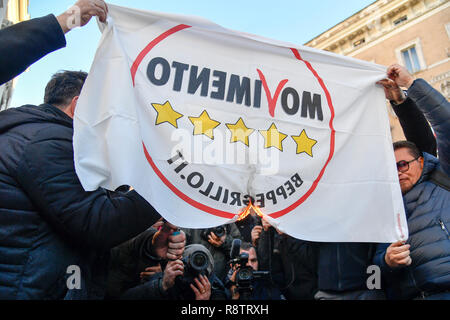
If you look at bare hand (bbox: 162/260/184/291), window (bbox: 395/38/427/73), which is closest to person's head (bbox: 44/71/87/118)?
bare hand (bbox: 162/260/184/291)

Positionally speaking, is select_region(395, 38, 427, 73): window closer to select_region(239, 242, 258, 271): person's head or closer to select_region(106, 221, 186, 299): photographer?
select_region(239, 242, 258, 271): person's head

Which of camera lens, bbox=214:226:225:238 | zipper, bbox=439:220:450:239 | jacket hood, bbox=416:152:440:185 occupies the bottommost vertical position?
zipper, bbox=439:220:450:239

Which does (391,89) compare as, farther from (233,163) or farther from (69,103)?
(69,103)

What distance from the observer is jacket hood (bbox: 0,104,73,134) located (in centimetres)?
125

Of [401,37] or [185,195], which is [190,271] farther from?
[401,37]

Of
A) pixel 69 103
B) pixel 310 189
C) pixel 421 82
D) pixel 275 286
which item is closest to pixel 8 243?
pixel 69 103

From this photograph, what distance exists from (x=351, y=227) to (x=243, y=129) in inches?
34.8

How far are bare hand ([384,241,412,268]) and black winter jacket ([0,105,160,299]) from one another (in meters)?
1.43

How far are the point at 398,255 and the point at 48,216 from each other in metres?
1.79

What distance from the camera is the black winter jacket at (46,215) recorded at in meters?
1.09

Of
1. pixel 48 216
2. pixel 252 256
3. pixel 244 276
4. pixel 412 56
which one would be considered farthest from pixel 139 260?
pixel 412 56

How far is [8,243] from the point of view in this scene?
1.08m

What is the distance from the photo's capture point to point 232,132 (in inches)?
68.1

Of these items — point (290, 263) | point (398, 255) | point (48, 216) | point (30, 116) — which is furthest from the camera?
point (290, 263)
